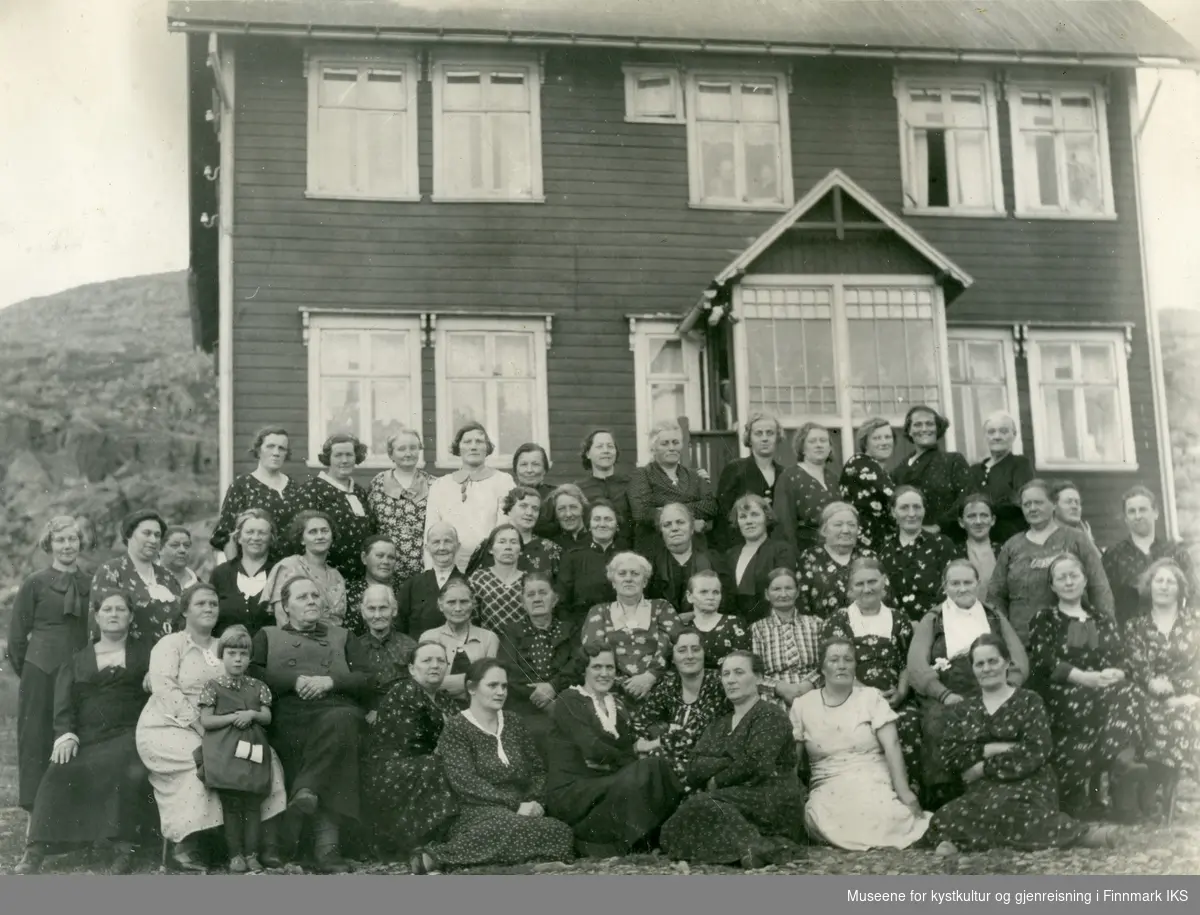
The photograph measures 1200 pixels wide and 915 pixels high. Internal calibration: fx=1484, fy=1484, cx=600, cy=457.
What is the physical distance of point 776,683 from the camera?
664cm

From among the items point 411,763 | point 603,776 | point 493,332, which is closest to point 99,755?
point 411,763

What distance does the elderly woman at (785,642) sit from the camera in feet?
21.8

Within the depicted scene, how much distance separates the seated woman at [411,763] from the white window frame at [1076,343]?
6.56m

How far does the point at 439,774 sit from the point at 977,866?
2.30 meters

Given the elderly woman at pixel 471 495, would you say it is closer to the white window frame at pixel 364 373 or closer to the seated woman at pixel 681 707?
the seated woman at pixel 681 707

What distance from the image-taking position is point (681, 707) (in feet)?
21.3

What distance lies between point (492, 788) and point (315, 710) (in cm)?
85

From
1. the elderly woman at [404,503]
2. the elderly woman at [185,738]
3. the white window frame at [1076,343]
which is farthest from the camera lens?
the white window frame at [1076,343]

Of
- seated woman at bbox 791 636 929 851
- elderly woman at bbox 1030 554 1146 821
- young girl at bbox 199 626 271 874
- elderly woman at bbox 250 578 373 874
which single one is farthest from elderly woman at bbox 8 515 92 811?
elderly woman at bbox 1030 554 1146 821

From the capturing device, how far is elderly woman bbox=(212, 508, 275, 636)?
676 cm

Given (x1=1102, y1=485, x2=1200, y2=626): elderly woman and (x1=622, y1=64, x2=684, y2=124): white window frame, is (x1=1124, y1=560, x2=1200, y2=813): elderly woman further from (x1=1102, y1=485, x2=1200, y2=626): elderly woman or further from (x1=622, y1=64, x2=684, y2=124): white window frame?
(x1=622, y1=64, x2=684, y2=124): white window frame

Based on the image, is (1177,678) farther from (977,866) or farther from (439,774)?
(439,774)

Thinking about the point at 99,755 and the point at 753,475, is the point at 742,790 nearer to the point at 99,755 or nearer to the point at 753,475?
the point at 753,475

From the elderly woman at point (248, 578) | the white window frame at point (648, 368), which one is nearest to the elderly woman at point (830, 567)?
the elderly woman at point (248, 578)
